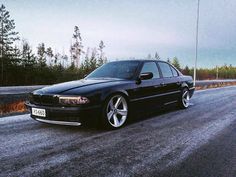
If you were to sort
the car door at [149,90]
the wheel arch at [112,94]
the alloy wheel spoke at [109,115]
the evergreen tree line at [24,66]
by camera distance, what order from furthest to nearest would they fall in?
1. the evergreen tree line at [24,66]
2. the car door at [149,90]
3. the alloy wheel spoke at [109,115]
4. the wheel arch at [112,94]

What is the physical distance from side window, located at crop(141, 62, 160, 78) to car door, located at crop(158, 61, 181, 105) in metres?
0.27

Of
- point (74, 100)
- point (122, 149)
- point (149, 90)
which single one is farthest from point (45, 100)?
point (149, 90)

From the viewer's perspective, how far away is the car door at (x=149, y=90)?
522cm

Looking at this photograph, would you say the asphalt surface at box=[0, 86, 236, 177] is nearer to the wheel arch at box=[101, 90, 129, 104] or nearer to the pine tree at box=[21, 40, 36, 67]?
the wheel arch at box=[101, 90, 129, 104]

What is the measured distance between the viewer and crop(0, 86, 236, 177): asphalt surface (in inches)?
108

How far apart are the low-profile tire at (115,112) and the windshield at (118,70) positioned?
0.71 m

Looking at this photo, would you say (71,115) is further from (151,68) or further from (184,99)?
(184,99)

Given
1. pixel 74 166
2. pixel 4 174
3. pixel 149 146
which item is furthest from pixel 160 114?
pixel 4 174

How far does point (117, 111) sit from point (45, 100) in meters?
1.41

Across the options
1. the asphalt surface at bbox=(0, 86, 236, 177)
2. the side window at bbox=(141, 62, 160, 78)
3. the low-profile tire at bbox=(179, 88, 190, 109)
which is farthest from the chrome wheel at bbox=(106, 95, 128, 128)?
the low-profile tire at bbox=(179, 88, 190, 109)

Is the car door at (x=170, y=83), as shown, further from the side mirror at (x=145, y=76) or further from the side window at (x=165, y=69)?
the side mirror at (x=145, y=76)

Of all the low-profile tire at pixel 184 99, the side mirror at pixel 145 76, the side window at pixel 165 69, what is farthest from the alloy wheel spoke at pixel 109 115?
the low-profile tire at pixel 184 99

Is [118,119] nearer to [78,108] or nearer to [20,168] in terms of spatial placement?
[78,108]

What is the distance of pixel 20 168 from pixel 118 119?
243 centimetres
